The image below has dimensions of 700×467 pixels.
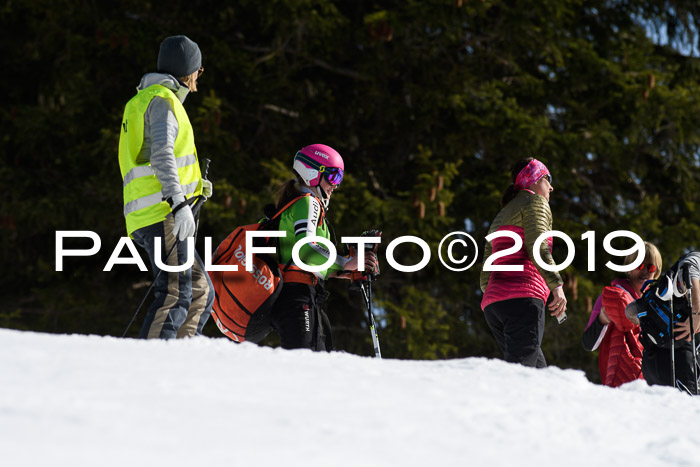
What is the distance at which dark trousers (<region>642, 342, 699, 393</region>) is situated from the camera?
4.98 meters

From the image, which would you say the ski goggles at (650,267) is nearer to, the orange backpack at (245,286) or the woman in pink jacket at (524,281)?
the woman in pink jacket at (524,281)

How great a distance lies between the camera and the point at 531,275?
4.63 metres

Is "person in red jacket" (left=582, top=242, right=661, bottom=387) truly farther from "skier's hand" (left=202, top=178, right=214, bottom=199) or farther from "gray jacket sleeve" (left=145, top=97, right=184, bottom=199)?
"gray jacket sleeve" (left=145, top=97, right=184, bottom=199)

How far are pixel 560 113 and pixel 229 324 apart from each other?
27.5 ft

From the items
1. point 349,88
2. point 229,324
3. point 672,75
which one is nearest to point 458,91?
point 349,88

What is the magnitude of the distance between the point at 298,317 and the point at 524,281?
52.1 inches

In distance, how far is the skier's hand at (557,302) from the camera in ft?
14.8

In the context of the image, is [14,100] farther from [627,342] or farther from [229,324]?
[627,342]

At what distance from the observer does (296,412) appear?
2.47m

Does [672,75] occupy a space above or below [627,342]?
above

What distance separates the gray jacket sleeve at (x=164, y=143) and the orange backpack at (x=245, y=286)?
68 centimetres

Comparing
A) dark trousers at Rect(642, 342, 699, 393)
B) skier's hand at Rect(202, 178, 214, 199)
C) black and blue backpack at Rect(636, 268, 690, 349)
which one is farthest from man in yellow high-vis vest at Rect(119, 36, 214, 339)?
dark trousers at Rect(642, 342, 699, 393)

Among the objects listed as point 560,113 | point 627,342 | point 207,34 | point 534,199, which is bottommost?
point 627,342

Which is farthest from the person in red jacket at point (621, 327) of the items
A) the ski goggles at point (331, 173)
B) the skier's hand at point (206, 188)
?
the skier's hand at point (206, 188)
